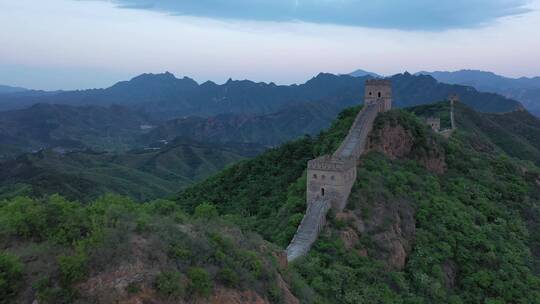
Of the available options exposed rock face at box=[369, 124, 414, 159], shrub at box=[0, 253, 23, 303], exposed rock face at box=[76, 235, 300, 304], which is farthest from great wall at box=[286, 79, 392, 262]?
shrub at box=[0, 253, 23, 303]

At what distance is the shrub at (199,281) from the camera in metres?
16.1

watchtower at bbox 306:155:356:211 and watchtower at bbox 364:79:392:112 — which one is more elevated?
watchtower at bbox 364:79:392:112

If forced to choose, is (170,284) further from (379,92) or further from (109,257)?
(379,92)

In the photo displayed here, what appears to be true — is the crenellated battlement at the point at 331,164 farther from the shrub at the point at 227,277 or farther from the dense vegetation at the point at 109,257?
the shrub at the point at 227,277

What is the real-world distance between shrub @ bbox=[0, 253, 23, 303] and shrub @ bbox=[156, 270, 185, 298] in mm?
4077

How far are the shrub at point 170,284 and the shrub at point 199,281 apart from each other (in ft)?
1.84

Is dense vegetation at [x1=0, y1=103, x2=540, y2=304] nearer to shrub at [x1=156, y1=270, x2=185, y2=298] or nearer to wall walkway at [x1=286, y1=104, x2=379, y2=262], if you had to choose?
shrub at [x1=156, y1=270, x2=185, y2=298]

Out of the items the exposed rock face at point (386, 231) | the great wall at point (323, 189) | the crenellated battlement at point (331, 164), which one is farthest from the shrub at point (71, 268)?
the crenellated battlement at point (331, 164)

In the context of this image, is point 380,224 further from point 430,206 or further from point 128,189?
point 128,189

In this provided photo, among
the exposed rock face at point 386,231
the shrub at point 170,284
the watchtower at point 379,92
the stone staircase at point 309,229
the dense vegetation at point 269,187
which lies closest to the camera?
the shrub at point 170,284

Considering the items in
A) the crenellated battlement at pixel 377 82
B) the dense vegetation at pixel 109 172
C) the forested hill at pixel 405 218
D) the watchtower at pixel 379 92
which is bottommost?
the dense vegetation at pixel 109 172

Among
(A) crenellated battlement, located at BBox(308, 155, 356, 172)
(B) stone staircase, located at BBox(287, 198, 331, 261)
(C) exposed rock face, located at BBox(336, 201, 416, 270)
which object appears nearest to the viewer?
(B) stone staircase, located at BBox(287, 198, 331, 261)

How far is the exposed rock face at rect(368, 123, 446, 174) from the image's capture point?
45400 mm

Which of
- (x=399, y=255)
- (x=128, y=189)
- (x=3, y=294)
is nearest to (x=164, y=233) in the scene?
(x=3, y=294)
